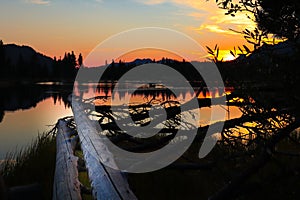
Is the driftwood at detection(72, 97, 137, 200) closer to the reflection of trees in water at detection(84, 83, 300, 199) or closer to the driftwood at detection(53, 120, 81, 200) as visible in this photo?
the driftwood at detection(53, 120, 81, 200)

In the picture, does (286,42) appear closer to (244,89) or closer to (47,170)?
(244,89)

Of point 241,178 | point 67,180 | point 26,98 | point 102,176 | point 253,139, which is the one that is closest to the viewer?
point 241,178

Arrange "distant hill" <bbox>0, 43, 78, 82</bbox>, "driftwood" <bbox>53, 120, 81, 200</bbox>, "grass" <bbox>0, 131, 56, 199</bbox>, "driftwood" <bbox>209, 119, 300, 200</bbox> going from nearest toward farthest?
"driftwood" <bbox>209, 119, 300, 200</bbox> → "driftwood" <bbox>53, 120, 81, 200</bbox> → "grass" <bbox>0, 131, 56, 199</bbox> → "distant hill" <bbox>0, 43, 78, 82</bbox>

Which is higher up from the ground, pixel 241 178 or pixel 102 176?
pixel 241 178

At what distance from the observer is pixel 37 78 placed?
107 meters

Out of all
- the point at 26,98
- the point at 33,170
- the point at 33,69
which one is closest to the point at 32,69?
the point at 33,69

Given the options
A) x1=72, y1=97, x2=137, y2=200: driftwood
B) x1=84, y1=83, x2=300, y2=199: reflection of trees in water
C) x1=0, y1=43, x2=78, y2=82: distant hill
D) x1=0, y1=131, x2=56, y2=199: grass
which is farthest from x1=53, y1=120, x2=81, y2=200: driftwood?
x1=0, y1=43, x2=78, y2=82: distant hill

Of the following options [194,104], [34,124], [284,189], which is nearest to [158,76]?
[194,104]

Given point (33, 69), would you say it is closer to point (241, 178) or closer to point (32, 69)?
point (32, 69)

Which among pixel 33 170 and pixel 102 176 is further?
pixel 33 170

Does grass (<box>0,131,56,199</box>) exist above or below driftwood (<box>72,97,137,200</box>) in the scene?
below

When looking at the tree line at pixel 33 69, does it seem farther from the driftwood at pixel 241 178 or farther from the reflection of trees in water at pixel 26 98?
the driftwood at pixel 241 178

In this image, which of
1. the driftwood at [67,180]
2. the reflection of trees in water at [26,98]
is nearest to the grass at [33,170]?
the driftwood at [67,180]

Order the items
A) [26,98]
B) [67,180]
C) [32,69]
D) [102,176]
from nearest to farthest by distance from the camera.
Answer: [102,176] < [67,180] < [26,98] < [32,69]
